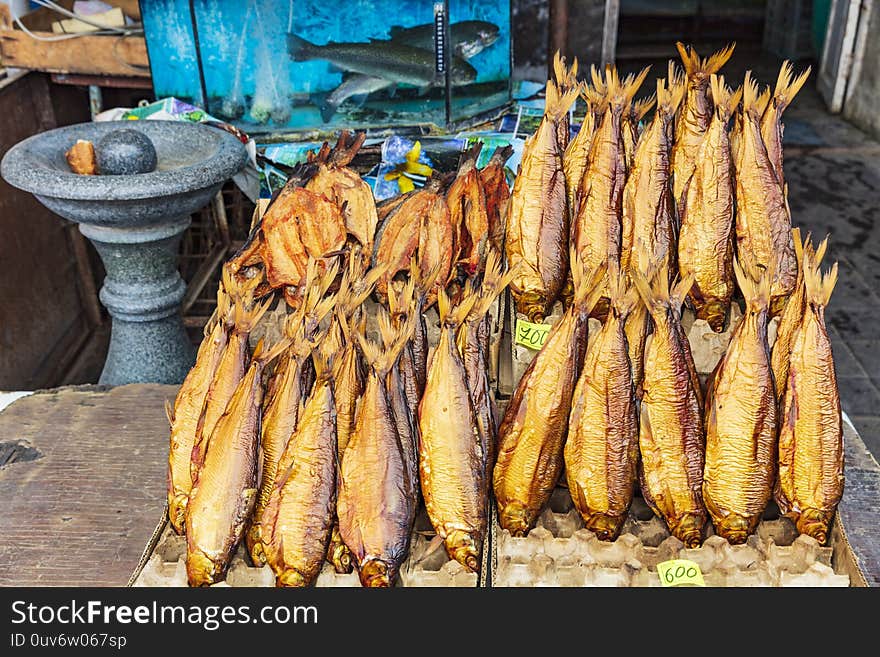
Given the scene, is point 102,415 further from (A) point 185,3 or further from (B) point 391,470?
(A) point 185,3

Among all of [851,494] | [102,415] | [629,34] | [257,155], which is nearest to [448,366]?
[851,494]

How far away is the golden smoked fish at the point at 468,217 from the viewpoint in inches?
108

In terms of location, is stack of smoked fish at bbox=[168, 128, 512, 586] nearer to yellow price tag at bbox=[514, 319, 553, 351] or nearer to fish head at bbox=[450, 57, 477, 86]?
yellow price tag at bbox=[514, 319, 553, 351]

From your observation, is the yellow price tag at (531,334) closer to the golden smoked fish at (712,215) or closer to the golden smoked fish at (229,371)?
the golden smoked fish at (712,215)

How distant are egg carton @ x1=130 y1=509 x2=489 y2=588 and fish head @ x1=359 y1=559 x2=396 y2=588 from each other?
5cm

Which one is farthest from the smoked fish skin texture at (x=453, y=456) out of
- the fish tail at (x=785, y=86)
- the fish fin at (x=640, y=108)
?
the fish tail at (x=785, y=86)

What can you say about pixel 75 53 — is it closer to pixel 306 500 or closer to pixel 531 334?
pixel 531 334

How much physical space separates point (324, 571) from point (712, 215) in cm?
158

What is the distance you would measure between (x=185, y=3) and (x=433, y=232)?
3172mm

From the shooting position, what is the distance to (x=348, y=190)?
2967 mm

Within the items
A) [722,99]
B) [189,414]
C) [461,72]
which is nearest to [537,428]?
[189,414]
